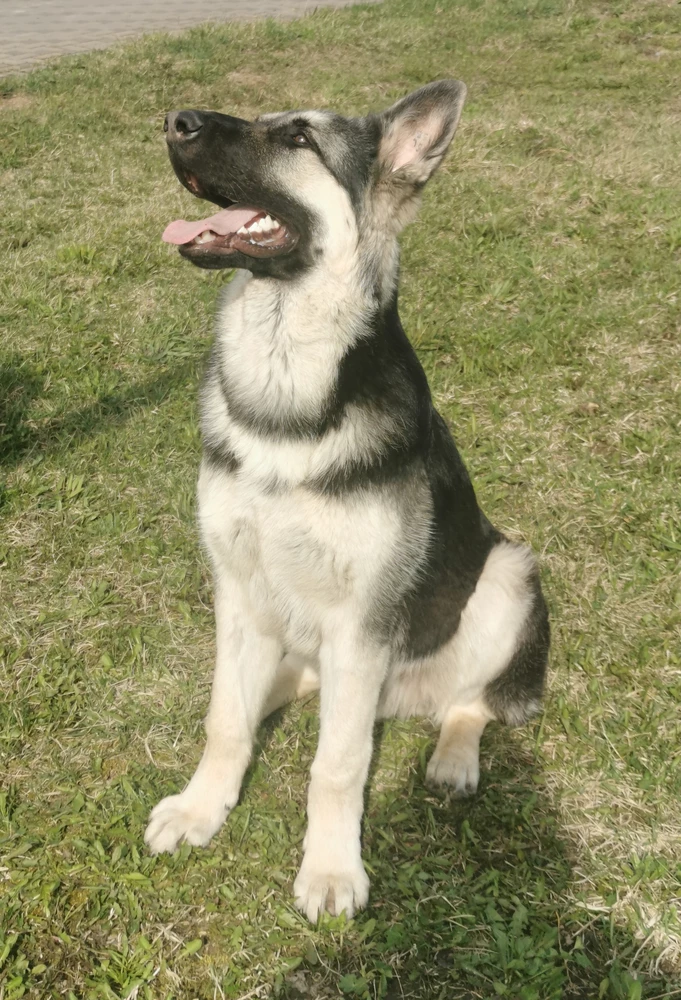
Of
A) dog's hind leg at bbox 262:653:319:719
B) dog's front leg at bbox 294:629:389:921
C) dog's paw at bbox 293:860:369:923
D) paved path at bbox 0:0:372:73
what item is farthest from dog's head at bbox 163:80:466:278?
paved path at bbox 0:0:372:73

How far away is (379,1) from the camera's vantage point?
48.5 ft

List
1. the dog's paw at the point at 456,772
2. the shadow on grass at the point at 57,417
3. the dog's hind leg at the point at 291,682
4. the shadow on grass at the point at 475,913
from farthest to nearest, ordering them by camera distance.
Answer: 1. the shadow on grass at the point at 57,417
2. the dog's hind leg at the point at 291,682
3. the dog's paw at the point at 456,772
4. the shadow on grass at the point at 475,913

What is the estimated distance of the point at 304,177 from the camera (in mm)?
2635

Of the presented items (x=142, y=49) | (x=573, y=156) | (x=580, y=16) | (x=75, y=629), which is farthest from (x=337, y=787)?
(x=580, y=16)

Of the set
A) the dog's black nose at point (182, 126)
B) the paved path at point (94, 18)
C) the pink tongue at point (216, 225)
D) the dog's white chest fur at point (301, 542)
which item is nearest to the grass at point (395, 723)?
the dog's white chest fur at point (301, 542)

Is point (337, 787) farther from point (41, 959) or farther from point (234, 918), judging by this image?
point (41, 959)

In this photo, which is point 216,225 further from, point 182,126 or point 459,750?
point 459,750

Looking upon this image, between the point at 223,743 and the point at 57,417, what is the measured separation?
106 inches

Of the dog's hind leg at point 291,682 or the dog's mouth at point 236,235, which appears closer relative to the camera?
the dog's mouth at point 236,235

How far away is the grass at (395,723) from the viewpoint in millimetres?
2543

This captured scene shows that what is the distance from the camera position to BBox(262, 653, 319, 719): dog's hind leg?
3258 millimetres

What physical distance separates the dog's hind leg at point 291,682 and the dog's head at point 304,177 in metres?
1.56

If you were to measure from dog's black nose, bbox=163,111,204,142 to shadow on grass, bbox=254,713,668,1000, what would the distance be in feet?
7.83

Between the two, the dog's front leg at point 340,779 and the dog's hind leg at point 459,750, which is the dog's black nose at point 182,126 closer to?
the dog's front leg at point 340,779
